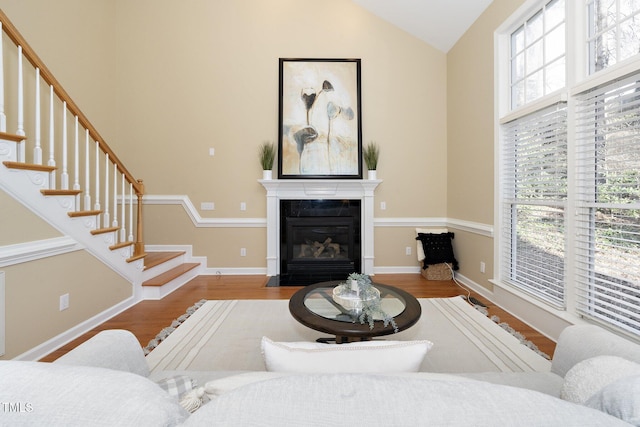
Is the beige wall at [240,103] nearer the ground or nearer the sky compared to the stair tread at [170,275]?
nearer the sky

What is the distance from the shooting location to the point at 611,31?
2.02 metres

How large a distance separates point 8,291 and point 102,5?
4.05 m

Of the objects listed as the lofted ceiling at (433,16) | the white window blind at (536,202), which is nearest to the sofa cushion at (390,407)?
the white window blind at (536,202)

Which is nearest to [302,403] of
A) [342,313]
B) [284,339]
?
[342,313]

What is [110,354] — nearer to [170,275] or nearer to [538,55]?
[170,275]

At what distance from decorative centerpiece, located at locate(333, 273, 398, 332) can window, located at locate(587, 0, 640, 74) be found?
86.2 inches

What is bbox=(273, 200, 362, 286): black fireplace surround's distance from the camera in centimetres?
434

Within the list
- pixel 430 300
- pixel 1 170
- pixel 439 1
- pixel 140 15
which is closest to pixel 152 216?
pixel 1 170

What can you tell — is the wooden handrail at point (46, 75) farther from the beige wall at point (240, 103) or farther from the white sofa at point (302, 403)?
the white sofa at point (302, 403)

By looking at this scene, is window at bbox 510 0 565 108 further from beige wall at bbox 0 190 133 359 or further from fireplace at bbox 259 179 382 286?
beige wall at bbox 0 190 133 359

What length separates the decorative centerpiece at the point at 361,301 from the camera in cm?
165

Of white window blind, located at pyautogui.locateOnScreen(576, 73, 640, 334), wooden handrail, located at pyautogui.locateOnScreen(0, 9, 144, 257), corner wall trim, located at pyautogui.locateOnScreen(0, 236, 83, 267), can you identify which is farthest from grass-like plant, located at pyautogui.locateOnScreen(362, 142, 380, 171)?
A: corner wall trim, located at pyautogui.locateOnScreen(0, 236, 83, 267)

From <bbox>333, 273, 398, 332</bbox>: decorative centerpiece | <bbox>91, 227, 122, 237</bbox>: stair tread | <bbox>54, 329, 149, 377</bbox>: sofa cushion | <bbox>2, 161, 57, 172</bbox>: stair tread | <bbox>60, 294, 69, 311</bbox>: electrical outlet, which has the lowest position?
<bbox>60, 294, 69, 311</bbox>: electrical outlet

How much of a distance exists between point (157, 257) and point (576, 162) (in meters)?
4.51
